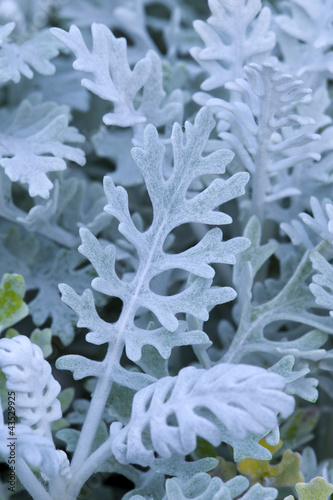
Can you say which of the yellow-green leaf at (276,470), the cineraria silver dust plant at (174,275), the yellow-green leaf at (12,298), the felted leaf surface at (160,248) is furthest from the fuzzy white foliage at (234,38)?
the yellow-green leaf at (276,470)

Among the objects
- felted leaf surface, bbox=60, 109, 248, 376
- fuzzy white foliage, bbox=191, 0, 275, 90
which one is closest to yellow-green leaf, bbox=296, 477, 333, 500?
felted leaf surface, bbox=60, 109, 248, 376

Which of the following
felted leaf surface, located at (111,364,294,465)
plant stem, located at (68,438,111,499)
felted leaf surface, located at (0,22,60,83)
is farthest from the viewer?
felted leaf surface, located at (0,22,60,83)

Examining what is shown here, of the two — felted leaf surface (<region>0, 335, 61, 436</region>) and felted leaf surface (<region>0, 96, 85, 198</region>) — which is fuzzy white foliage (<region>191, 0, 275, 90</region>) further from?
felted leaf surface (<region>0, 335, 61, 436</region>)

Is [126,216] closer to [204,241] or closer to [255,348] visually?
[204,241]

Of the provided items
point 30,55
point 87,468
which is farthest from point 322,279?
point 30,55

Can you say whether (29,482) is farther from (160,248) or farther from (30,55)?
(30,55)

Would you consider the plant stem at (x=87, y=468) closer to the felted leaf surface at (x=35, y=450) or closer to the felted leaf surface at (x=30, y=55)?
the felted leaf surface at (x=35, y=450)
